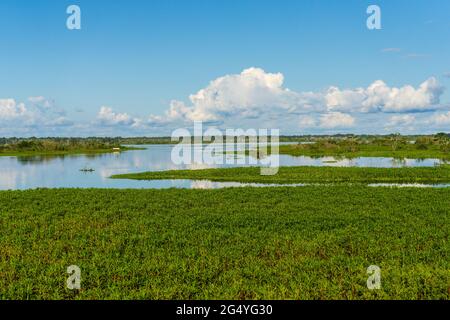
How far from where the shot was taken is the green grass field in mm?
8922

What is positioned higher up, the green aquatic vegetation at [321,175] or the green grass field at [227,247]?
the green grass field at [227,247]

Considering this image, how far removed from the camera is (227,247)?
1210 cm

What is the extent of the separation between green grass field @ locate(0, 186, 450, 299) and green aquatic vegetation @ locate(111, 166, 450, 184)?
41.3 feet

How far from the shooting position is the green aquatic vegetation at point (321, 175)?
33562 mm

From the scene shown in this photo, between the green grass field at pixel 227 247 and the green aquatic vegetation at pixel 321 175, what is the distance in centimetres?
1258

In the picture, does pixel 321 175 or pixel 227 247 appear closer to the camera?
pixel 227 247

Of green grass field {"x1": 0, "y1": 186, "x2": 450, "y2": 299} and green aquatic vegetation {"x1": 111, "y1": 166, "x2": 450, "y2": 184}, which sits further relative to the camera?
green aquatic vegetation {"x1": 111, "y1": 166, "x2": 450, "y2": 184}

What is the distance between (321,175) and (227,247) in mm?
24830

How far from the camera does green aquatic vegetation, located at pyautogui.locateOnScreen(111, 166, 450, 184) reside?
33562 mm

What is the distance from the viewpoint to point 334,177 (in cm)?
3456

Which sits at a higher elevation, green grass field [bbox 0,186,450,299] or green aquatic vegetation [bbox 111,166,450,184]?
green grass field [bbox 0,186,450,299]

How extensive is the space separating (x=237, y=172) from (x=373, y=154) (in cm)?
3522

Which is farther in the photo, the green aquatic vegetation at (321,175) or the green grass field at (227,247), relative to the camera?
the green aquatic vegetation at (321,175)
